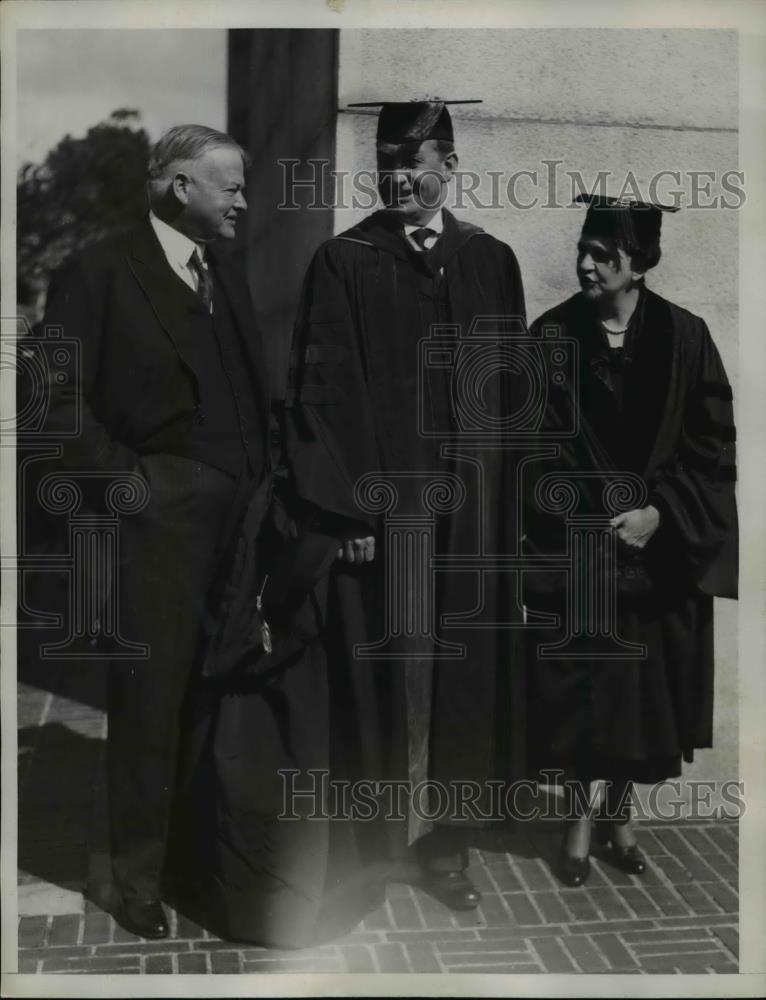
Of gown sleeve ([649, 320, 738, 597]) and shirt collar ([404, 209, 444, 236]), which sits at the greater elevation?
shirt collar ([404, 209, 444, 236])

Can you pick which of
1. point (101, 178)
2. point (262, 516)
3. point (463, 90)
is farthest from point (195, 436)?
point (463, 90)

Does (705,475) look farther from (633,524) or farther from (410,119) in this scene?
(410,119)

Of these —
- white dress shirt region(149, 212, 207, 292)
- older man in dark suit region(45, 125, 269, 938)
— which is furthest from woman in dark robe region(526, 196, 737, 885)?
white dress shirt region(149, 212, 207, 292)

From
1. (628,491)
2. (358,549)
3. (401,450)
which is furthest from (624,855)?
(401,450)

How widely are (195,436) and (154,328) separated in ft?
A: 1.18

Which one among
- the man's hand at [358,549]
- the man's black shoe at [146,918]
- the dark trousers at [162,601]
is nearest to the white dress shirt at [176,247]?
the dark trousers at [162,601]

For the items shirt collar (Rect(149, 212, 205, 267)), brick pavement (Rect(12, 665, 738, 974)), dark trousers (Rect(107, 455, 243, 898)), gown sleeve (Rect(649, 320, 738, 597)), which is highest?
shirt collar (Rect(149, 212, 205, 267))

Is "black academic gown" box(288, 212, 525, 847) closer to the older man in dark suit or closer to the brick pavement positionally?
the older man in dark suit

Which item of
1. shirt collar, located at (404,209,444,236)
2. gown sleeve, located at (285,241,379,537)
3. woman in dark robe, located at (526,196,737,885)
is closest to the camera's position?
gown sleeve, located at (285,241,379,537)

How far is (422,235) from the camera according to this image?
4848 mm

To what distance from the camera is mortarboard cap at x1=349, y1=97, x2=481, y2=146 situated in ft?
15.8

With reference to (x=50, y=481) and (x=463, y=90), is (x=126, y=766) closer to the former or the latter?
(x=50, y=481)

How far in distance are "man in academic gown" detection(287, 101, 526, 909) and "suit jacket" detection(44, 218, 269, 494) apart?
0.39 m

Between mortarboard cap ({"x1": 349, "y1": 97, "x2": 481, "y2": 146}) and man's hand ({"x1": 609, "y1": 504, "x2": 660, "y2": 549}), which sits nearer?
mortarboard cap ({"x1": 349, "y1": 97, "x2": 481, "y2": 146})
